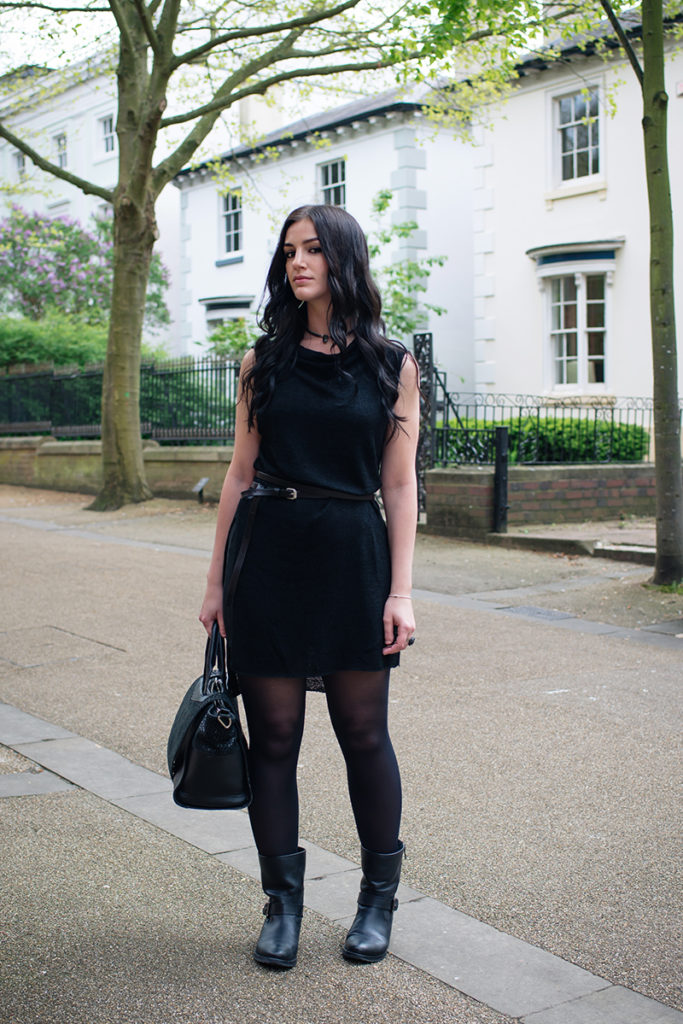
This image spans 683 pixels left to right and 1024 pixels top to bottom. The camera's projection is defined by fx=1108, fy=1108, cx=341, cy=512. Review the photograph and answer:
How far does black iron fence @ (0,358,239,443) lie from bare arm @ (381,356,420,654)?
11.6m

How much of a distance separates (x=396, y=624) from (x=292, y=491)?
0.44 metres

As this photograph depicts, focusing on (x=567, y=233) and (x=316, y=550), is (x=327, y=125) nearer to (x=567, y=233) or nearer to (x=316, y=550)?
(x=567, y=233)

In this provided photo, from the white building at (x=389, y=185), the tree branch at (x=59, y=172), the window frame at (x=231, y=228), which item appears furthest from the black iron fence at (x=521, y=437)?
the window frame at (x=231, y=228)

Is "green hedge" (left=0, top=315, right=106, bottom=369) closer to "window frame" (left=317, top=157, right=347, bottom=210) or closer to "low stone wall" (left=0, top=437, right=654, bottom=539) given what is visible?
"window frame" (left=317, top=157, right=347, bottom=210)

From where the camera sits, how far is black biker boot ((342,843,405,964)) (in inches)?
112

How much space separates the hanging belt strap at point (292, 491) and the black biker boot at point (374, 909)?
37.4 inches

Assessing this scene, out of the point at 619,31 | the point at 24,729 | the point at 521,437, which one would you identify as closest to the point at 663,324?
the point at 619,31

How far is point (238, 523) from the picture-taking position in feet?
9.56

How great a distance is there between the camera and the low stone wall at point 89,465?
16656mm

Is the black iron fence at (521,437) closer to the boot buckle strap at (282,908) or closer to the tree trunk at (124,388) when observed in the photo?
the tree trunk at (124,388)

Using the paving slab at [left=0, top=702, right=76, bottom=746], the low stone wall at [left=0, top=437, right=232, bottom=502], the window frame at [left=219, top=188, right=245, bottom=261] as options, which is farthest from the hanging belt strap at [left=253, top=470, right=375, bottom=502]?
the window frame at [left=219, top=188, right=245, bottom=261]

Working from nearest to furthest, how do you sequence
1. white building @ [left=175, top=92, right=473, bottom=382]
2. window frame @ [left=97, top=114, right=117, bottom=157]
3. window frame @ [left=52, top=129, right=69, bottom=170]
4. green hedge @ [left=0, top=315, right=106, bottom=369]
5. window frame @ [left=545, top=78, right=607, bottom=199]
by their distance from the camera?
window frame @ [left=545, top=78, right=607, bottom=199] < white building @ [left=175, top=92, right=473, bottom=382] < green hedge @ [left=0, top=315, right=106, bottom=369] < window frame @ [left=97, top=114, right=117, bottom=157] < window frame @ [left=52, top=129, right=69, bottom=170]

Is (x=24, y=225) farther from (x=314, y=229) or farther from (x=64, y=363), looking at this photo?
(x=314, y=229)

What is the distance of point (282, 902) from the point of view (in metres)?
2.89
